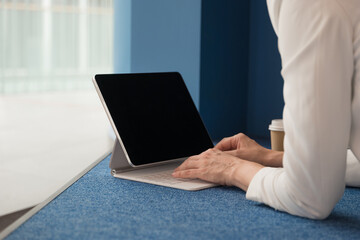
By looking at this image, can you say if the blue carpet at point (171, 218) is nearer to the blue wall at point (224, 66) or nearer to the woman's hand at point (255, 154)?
the woman's hand at point (255, 154)

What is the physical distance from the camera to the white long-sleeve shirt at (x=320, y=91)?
2.40 feet

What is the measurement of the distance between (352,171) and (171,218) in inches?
18.6

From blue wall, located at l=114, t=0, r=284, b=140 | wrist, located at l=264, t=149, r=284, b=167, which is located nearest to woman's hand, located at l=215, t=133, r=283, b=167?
wrist, located at l=264, t=149, r=284, b=167

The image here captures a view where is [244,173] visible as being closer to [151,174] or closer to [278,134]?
[151,174]

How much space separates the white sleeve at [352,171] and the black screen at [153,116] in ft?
1.12

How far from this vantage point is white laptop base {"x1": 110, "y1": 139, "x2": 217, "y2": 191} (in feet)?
3.38

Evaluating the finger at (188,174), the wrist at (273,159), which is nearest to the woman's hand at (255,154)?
the wrist at (273,159)

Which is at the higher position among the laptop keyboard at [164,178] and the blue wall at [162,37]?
the blue wall at [162,37]

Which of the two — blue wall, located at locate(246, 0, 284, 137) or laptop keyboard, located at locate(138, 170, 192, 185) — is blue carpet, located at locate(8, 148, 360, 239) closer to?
laptop keyboard, located at locate(138, 170, 192, 185)

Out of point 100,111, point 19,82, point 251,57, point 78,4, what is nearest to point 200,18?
point 251,57

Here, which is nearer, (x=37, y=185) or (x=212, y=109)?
(x=212, y=109)

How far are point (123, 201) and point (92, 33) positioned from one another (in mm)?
6812

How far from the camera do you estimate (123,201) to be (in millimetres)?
931

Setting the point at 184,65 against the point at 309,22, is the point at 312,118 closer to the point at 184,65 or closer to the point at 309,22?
the point at 309,22
